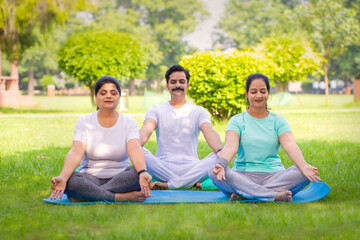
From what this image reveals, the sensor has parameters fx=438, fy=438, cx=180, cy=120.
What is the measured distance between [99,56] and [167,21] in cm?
3640

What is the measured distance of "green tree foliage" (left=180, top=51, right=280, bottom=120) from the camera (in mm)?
12000

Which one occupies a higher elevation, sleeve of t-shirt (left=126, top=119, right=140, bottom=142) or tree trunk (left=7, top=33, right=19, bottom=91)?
tree trunk (left=7, top=33, right=19, bottom=91)

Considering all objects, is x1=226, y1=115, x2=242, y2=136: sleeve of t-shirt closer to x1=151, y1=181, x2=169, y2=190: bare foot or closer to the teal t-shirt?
the teal t-shirt

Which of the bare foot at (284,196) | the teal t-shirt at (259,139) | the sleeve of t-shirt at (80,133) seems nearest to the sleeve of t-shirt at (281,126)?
the teal t-shirt at (259,139)

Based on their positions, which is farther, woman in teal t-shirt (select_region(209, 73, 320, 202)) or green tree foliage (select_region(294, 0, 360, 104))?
green tree foliage (select_region(294, 0, 360, 104))

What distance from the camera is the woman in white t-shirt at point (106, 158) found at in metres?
4.18

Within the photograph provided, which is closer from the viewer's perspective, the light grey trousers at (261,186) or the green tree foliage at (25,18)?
the light grey trousers at (261,186)

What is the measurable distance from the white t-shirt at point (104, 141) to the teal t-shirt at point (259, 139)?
1.07 metres

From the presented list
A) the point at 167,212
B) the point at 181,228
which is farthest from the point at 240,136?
the point at 181,228

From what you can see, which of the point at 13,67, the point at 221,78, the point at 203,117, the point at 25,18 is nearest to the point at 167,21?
the point at 13,67

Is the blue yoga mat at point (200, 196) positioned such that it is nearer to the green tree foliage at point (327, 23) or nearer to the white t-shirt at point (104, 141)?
the white t-shirt at point (104, 141)

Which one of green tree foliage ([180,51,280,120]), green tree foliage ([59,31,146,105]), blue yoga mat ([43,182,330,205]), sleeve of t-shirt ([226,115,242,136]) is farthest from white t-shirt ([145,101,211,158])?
green tree foliage ([59,31,146,105])

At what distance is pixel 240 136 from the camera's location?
451cm

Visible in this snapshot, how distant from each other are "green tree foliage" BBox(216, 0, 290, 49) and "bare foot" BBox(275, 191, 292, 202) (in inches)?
2041
